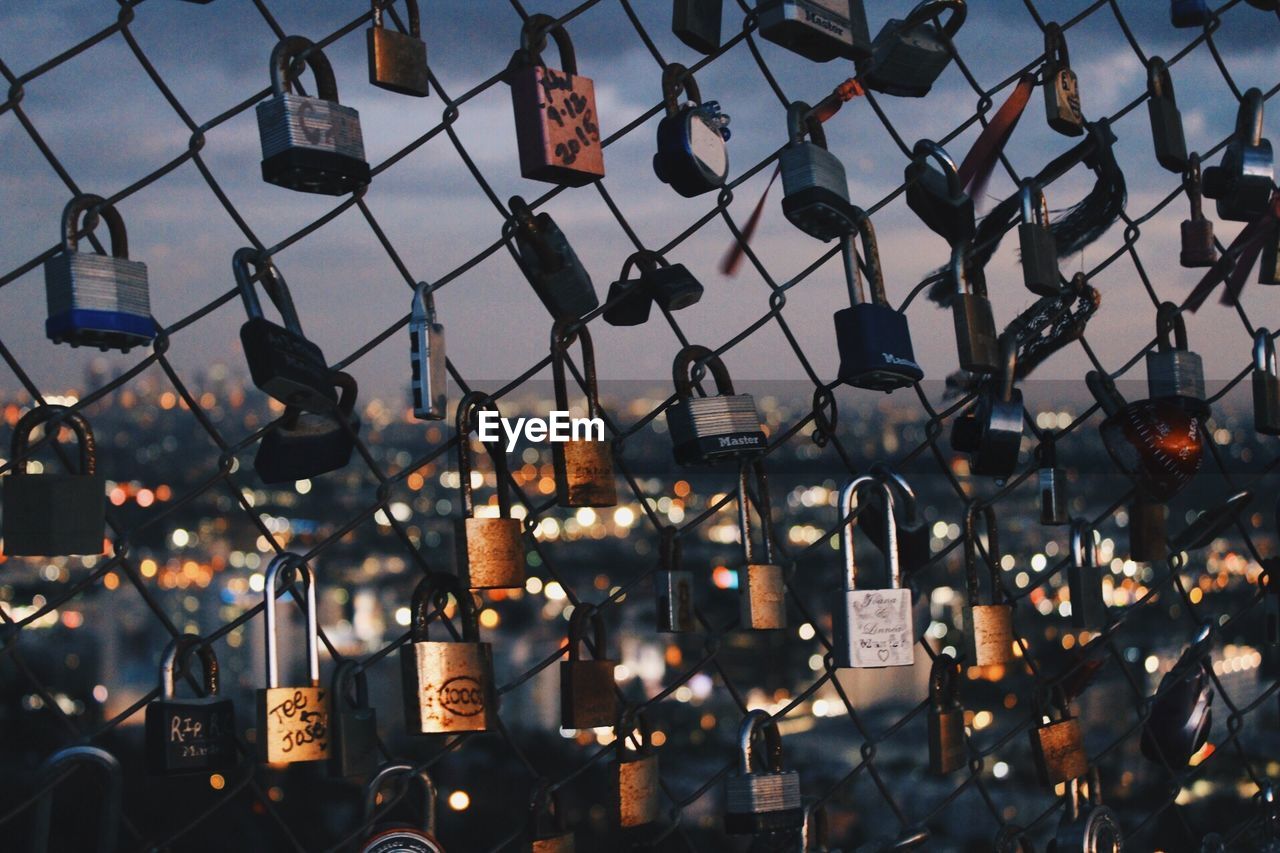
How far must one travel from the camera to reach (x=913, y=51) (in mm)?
1726

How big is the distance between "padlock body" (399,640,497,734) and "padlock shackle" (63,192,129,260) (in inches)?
17.6

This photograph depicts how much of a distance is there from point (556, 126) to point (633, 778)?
68 centimetres

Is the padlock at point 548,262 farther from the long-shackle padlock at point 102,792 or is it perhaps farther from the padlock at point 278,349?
the long-shackle padlock at point 102,792

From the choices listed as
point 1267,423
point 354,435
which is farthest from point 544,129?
point 1267,423

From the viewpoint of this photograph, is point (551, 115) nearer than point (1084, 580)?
Yes

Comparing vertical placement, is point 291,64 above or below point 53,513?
above

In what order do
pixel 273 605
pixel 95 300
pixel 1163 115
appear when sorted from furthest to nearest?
pixel 1163 115 < pixel 273 605 < pixel 95 300

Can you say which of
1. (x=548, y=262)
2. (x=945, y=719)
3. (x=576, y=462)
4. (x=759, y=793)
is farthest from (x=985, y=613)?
(x=548, y=262)

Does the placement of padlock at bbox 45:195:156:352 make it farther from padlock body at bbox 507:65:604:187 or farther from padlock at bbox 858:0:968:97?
padlock at bbox 858:0:968:97

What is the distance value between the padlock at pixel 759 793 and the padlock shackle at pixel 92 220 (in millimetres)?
817

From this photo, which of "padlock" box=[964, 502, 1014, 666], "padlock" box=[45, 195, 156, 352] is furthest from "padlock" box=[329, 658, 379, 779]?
"padlock" box=[964, 502, 1014, 666]

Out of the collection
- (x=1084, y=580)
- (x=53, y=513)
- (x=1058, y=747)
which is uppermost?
(x=53, y=513)

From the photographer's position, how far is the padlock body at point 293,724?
4.13 feet

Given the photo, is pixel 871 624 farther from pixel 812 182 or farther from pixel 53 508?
pixel 53 508
